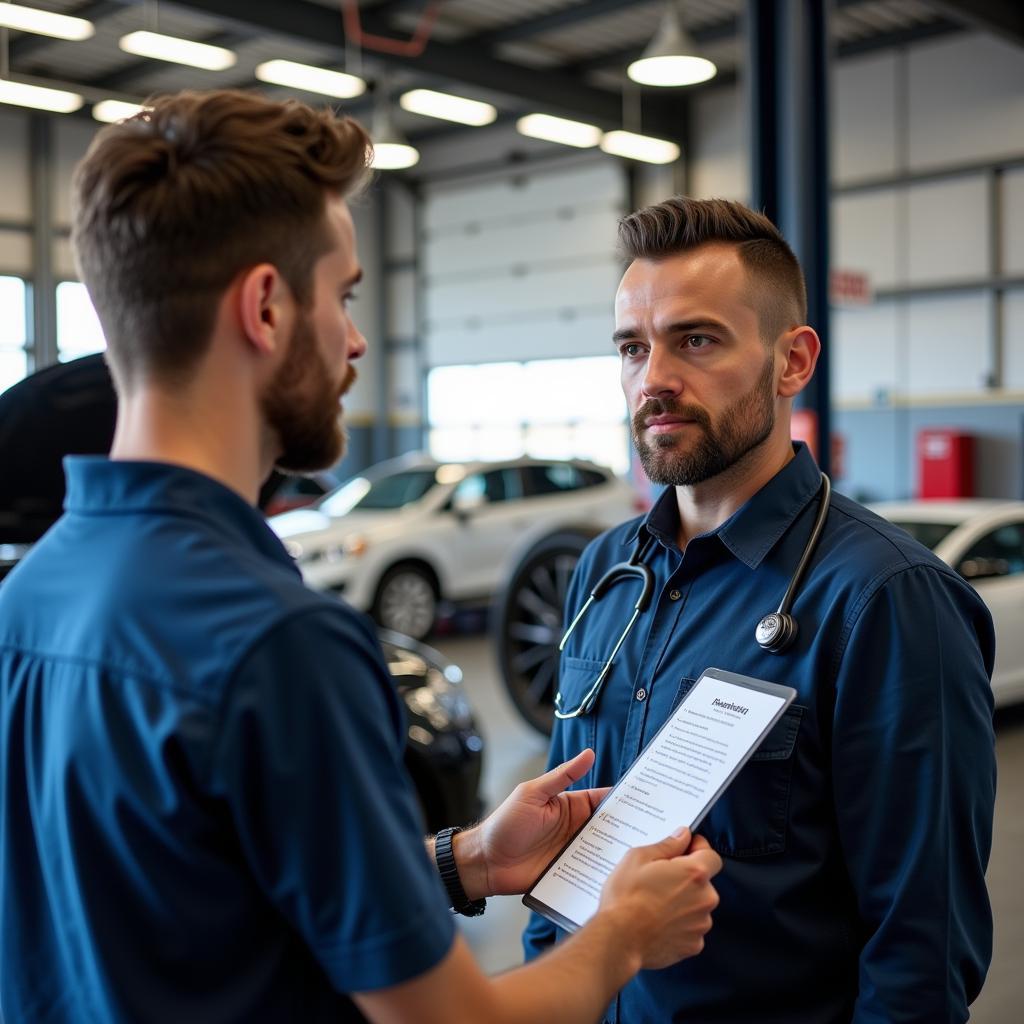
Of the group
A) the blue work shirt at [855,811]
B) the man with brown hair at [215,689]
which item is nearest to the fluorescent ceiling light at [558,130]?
the blue work shirt at [855,811]

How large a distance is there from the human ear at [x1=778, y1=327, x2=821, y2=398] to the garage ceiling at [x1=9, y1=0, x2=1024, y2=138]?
9.38 meters

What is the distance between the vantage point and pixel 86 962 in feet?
3.54

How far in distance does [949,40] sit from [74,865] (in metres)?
15.0

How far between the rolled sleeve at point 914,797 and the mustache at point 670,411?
414 millimetres

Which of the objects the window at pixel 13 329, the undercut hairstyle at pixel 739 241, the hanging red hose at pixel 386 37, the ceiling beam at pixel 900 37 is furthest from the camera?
the window at pixel 13 329

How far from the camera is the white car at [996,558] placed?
632 cm

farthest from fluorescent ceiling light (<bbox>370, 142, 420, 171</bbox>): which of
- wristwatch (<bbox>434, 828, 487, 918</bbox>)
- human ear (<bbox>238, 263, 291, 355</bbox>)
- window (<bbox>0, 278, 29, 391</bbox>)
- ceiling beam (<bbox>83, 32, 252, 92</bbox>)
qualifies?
human ear (<bbox>238, 263, 291, 355</bbox>)

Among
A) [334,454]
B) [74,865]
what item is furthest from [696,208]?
[74,865]

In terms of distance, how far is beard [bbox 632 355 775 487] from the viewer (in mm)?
1858

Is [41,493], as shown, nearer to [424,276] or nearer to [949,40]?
[949,40]

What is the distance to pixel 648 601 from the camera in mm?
1922

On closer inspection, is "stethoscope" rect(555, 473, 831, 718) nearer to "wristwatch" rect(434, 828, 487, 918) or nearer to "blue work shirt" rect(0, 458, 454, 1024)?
"wristwatch" rect(434, 828, 487, 918)

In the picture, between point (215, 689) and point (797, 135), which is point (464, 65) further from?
point (215, 689)

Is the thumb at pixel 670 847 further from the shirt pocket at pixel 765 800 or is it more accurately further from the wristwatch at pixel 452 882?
the wristwatch at pixel 452 882
